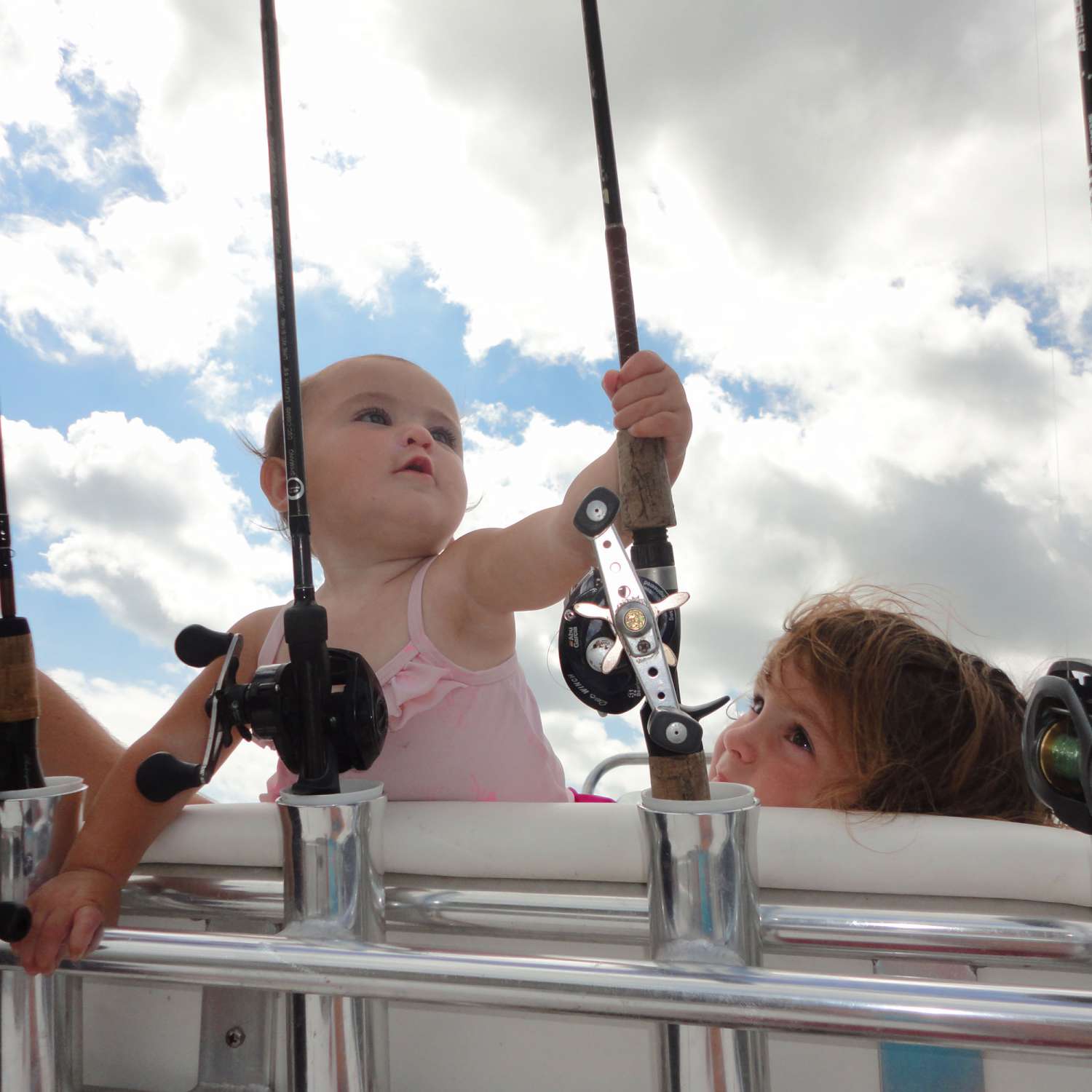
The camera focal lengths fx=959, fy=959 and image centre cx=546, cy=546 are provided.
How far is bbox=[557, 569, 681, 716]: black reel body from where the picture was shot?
64 centimetres

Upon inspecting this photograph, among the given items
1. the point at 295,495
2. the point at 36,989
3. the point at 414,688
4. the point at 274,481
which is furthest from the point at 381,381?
the point at 36,989

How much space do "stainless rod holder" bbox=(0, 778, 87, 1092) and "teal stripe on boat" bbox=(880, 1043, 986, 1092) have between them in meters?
0.58

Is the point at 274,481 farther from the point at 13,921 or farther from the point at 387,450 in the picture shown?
the point at 13,921

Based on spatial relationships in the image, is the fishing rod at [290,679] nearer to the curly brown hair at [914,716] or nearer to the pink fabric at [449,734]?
the pink fabric at [449,734]

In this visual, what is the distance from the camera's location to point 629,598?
53 cm

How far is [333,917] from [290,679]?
0.16 meters

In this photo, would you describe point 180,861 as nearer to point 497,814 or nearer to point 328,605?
point 497,814

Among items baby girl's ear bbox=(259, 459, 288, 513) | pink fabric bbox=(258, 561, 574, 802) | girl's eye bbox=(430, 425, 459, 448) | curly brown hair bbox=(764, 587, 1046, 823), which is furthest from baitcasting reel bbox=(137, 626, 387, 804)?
baby girl's ear bbox=(259, 459, 288, 513)

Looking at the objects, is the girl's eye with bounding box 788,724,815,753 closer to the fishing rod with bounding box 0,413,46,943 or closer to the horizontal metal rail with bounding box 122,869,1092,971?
the horizontal metal rail with bounding box 122,869,1092,971

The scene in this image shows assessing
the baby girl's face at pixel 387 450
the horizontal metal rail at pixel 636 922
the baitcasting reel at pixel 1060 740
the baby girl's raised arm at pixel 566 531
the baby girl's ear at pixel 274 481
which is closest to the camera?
the baitcasting reel at pixel 1060 740

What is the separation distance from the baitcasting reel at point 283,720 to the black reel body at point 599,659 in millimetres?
142

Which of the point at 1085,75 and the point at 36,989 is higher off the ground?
the point at 1085,75

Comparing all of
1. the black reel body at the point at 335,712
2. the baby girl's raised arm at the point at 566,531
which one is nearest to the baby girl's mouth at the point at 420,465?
the baby girl's raised arm at the point at 566,531

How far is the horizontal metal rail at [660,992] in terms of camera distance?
1.54 feet
